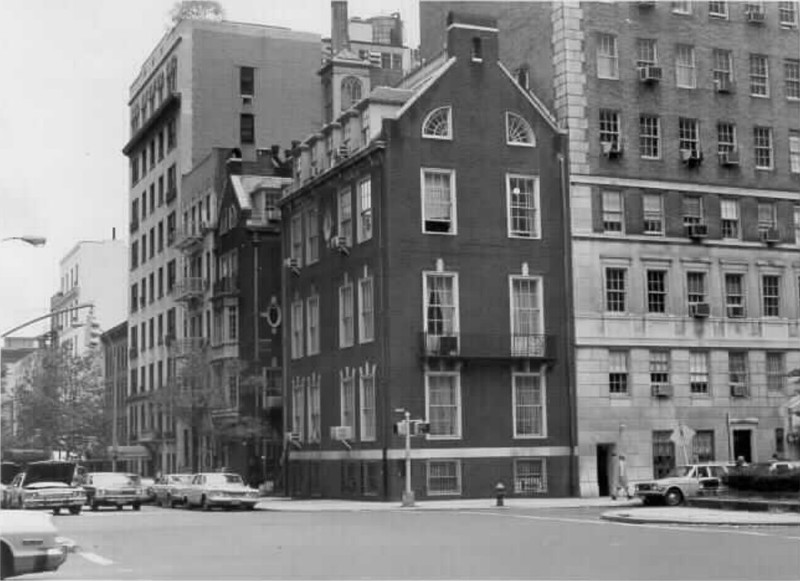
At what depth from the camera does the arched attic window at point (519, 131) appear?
175 ft

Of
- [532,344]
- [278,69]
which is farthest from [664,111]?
[278,69]

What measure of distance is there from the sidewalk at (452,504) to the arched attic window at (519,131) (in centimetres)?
1484

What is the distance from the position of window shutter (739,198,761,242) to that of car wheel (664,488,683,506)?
1839 centimetres

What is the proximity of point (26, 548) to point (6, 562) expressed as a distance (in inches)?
12.7

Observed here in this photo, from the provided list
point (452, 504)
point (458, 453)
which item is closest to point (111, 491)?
point (452, 504)

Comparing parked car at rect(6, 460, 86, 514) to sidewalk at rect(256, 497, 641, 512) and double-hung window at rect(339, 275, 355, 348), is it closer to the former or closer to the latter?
sidewalk at rect(256, 497, 641, 512)

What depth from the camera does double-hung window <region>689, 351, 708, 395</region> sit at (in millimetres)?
55125

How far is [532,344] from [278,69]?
34494mm

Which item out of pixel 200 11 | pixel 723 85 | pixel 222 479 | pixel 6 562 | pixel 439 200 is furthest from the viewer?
pixel 200 11

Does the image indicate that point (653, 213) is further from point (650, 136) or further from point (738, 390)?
point (738, 390)

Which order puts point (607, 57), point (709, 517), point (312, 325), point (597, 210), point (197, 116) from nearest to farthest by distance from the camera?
point (709, 517)
point (597, 210)
point (607, 57)
point (312, 325)
point (197, 116)

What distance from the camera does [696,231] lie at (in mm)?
55719

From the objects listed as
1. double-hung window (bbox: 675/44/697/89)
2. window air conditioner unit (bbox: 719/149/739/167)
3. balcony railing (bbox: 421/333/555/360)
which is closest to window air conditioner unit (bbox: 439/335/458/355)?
balcony railing (bbox: 421/333/555/360)

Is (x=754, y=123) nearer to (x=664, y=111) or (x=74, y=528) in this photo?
(x=664, y=111)
